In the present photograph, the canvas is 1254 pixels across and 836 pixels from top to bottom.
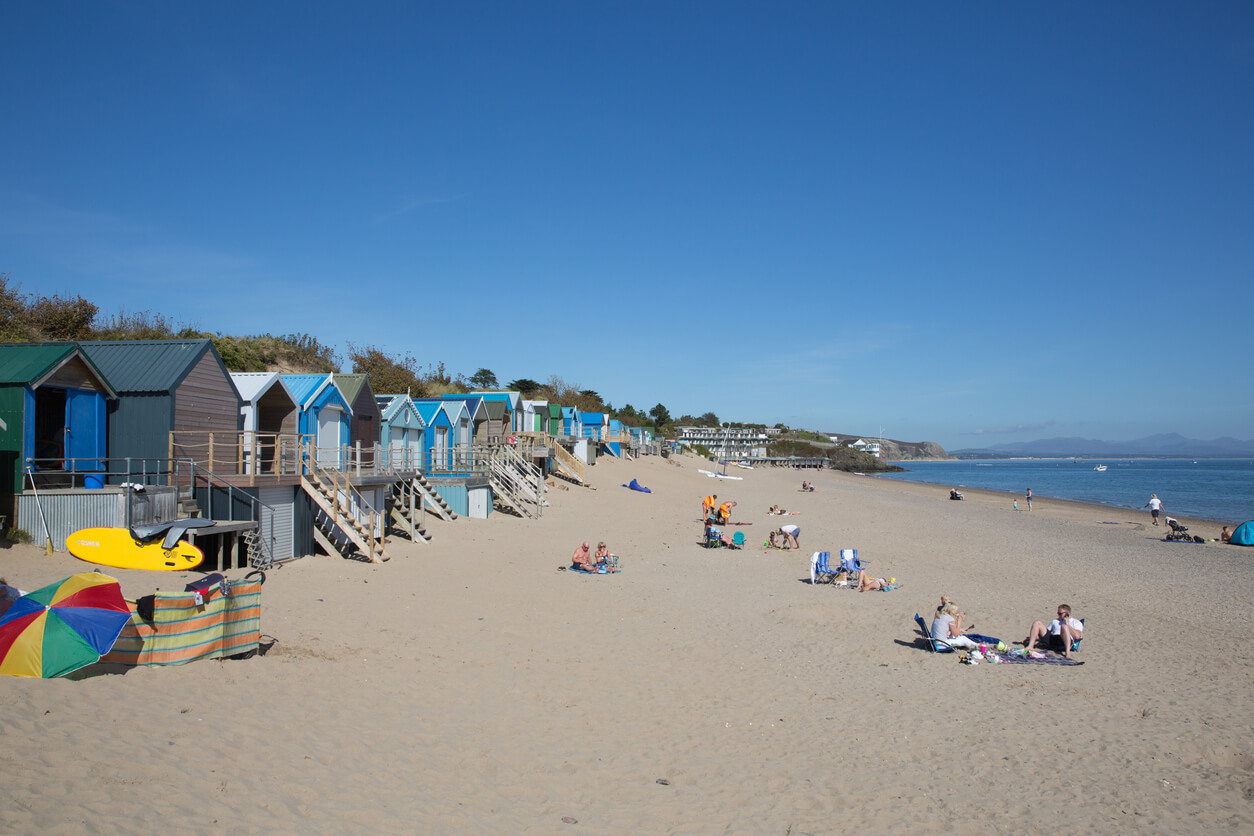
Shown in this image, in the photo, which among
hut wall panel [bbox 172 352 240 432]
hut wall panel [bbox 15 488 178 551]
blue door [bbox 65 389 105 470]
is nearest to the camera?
hut wall panel [bbox 15 488 178 551]

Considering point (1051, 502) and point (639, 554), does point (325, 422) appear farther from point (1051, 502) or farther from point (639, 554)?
point (1051, 502)

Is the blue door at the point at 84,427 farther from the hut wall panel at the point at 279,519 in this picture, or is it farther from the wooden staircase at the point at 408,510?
the wooden staircase at the point at 408,510

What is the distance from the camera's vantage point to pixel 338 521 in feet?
57.6

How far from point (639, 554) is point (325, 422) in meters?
9.87

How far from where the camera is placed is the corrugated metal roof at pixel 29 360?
13.1 m

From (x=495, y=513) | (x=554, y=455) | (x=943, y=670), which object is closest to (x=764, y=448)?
(x=554, y=455)

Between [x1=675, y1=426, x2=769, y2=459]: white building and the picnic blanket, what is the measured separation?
129255 mm

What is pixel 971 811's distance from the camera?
706cm

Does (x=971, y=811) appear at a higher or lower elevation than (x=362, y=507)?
lower

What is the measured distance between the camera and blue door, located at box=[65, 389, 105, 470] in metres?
14.6

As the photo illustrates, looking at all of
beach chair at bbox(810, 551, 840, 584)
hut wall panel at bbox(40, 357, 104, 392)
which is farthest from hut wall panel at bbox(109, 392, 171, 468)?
beach chair at bbox(810, 551, 840, 584)

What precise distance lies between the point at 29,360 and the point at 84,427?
1.67 metres

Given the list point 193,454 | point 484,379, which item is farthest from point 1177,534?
A: point 484,379

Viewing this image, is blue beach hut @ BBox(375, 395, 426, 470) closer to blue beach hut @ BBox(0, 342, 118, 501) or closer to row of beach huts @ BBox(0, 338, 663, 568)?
row of beach huts @ BBox(0, 338, 663, 568)
